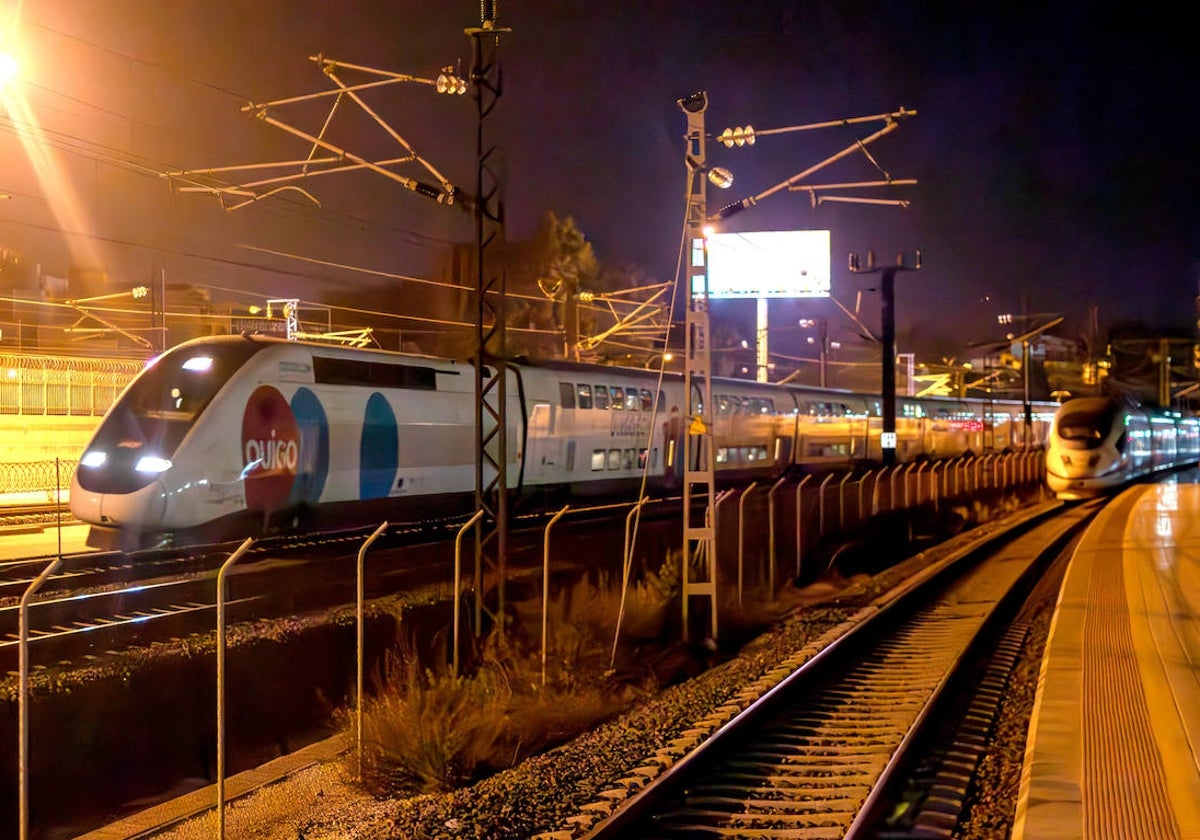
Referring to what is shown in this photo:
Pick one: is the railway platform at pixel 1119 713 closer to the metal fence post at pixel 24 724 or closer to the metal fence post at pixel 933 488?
the metal fence post at pixel 24 724

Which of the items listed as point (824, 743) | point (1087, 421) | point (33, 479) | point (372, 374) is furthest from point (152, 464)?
point (1087, 421)

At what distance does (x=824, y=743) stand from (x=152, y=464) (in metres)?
11.1

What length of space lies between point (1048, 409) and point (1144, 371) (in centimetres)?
3317

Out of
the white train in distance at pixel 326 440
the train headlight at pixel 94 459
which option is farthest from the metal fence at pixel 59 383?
the white train in distance at pixel 326 440

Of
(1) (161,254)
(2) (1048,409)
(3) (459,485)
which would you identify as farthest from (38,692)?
(2) (1048,409)

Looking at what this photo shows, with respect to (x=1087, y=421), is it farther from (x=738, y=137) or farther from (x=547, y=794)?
(x=547, y=794)

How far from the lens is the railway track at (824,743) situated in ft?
21.2

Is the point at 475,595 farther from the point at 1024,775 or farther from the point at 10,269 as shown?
the point at 10,269

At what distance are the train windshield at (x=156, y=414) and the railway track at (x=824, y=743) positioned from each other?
9710mm

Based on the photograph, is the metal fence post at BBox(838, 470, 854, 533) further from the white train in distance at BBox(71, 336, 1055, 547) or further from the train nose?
the train nose

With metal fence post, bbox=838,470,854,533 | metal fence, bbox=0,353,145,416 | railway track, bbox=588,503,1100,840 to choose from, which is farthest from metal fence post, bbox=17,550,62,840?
metal fence, bbox=0,353,145,416

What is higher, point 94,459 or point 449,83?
point 449,83

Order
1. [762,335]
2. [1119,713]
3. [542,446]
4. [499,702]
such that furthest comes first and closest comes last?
[762,335] < [542,446] < [499,702] < [1119,713]

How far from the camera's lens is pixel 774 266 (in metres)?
38.5
